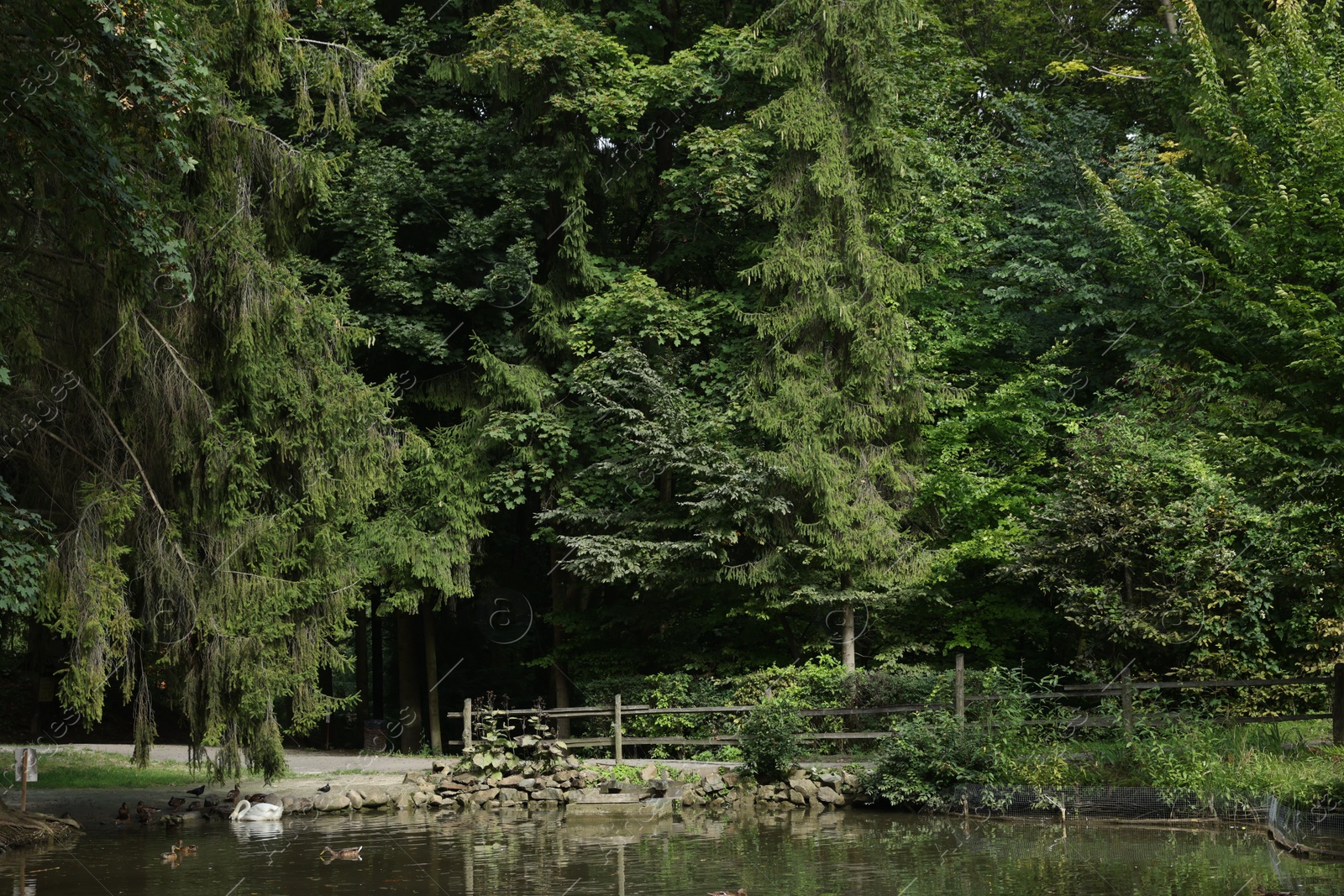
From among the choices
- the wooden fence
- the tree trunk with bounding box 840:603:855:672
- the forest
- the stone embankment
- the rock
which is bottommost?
the rock

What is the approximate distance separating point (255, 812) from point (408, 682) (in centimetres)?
859

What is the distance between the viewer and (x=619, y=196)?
26531 millimetres

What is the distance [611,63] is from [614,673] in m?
12.0

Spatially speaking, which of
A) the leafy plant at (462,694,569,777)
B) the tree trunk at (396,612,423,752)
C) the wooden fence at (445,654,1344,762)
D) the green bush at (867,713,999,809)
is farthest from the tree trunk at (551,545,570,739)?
the green bush at (867,713,999,809)

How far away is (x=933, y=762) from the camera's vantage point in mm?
15969

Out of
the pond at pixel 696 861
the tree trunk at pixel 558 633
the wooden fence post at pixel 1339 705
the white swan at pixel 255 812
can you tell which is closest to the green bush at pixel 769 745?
the pond at pixel 696 861

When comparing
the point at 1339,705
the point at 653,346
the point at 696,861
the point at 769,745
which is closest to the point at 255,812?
the point at 769,745

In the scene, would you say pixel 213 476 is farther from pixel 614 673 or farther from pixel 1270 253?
pixel 1270 253

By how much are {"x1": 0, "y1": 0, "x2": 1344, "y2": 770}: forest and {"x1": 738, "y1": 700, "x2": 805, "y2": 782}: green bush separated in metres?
3.88

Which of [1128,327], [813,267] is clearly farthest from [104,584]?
[1128,327]

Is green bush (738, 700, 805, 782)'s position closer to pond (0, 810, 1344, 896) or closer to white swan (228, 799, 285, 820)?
pond (0, 810, 1344, 896)

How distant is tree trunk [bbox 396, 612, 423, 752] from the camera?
85.0 ft

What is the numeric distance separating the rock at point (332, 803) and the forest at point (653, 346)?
8.63ft

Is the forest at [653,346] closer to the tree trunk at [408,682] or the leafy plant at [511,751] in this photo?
the tree trunk at [408,682]
